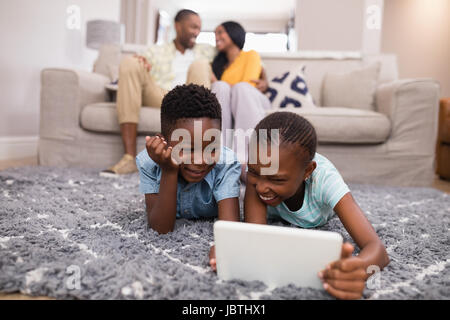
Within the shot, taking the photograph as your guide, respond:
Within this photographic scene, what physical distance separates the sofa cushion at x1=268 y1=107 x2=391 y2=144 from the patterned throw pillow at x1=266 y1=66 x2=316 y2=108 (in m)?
0.22

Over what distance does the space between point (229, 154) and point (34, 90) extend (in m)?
2.14

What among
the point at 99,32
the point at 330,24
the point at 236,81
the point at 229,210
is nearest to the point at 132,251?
the point at 229,210

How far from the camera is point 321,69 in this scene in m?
2.20

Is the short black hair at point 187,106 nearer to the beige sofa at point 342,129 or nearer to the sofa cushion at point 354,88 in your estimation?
the beige sofa at point 342,129

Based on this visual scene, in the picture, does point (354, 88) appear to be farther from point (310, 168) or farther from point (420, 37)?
point (420, 37)

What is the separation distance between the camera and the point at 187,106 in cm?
75

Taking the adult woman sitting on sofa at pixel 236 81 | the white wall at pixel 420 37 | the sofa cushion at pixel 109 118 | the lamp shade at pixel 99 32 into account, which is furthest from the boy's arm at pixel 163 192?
the white wall at pixel 420 37

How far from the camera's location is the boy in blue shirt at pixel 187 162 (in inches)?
29.1

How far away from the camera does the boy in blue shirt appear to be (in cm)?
74

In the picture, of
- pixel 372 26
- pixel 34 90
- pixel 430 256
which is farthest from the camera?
pixel 372 26

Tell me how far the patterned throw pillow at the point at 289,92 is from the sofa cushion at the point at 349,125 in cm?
22

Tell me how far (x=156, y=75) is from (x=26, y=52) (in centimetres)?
105
